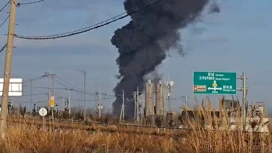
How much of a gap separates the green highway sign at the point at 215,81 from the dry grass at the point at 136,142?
30.0 metres

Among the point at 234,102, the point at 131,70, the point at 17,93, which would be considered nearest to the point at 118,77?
the point at 131,70

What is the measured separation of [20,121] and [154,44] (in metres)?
62.8

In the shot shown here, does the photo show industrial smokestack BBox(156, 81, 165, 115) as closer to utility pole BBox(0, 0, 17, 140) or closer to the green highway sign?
the green highway sign

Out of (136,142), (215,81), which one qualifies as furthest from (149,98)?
(136,142)

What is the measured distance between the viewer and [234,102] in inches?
461

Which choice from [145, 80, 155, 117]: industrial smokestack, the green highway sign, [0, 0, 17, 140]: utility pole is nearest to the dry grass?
[0, 0, 17, 140]: utility pole

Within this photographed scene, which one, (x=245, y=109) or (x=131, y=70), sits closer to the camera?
(x=245, y=109)

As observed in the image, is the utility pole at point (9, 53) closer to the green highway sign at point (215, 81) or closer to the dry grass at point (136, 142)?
the dry grass at point (136, 142)

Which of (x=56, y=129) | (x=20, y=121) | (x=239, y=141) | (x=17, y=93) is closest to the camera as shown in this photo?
(x=239, y=141)

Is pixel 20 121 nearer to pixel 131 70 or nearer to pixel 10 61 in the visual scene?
pixel 10 61

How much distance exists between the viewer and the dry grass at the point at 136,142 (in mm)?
11680

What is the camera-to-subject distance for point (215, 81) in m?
53.2

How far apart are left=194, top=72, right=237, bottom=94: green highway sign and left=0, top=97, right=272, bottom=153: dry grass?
98.6 ft

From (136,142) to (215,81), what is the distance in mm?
34901
